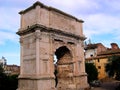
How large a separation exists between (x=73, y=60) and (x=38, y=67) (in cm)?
502

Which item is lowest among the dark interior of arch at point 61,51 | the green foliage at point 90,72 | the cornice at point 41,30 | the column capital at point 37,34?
the green foliage at point 90,72

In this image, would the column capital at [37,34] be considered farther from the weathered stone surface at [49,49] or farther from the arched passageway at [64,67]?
the arched passageway at [64,67]

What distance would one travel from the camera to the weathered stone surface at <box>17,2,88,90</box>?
14.7 m

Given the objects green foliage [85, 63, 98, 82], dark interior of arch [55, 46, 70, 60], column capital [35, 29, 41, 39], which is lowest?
green foliage [85, 63, 98, 82]

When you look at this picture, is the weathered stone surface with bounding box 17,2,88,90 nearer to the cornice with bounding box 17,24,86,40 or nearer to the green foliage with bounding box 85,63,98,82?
the cornice with bounding box 17,24,86,40

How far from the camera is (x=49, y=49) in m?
15.6

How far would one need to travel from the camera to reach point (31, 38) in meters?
15.4

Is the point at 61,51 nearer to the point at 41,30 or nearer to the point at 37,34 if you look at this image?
the point at 41,30

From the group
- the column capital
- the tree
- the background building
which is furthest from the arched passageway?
the background building

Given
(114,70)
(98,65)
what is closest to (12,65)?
(98,65)

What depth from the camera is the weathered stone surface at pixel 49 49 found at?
14695 mm

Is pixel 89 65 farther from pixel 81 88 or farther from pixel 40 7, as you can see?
pixel 40 7

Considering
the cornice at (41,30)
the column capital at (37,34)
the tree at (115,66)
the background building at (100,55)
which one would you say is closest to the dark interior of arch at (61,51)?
the cornice at (41,30)

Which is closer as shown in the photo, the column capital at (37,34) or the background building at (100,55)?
the column capital at (37,34)
